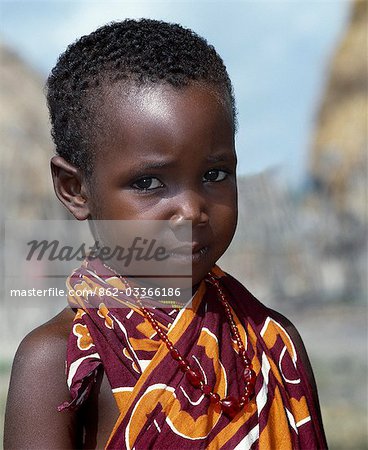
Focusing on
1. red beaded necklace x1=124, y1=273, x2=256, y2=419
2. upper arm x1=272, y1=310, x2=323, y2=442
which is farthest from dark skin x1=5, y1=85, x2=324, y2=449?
upper arm x1=272, y1=310, x2=323, y2=442

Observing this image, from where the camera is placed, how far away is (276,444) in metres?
1.63

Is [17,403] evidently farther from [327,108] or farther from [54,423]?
[327,108]

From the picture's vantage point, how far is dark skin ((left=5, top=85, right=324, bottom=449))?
1557 mm

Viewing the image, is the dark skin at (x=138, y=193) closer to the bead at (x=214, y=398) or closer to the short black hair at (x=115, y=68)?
the short black hair at (x=115, y=68)

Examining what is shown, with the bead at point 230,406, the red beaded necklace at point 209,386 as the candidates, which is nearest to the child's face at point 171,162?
the red beaded necklace at point 209,386

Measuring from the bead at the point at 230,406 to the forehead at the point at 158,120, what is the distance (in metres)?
0.46

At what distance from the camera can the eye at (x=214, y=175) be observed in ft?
5.30

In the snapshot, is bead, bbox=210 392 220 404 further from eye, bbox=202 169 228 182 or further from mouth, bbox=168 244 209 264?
eye, bbox=202 169 228 182

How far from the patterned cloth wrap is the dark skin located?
0.04 m

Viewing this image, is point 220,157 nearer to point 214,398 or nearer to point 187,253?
point 187,253

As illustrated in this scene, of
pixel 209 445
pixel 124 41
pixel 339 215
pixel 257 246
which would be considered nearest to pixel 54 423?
pixel 209 445

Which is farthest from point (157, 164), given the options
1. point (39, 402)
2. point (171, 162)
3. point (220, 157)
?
point (39, 402)

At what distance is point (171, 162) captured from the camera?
1545 mm

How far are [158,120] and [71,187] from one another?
0.27m
